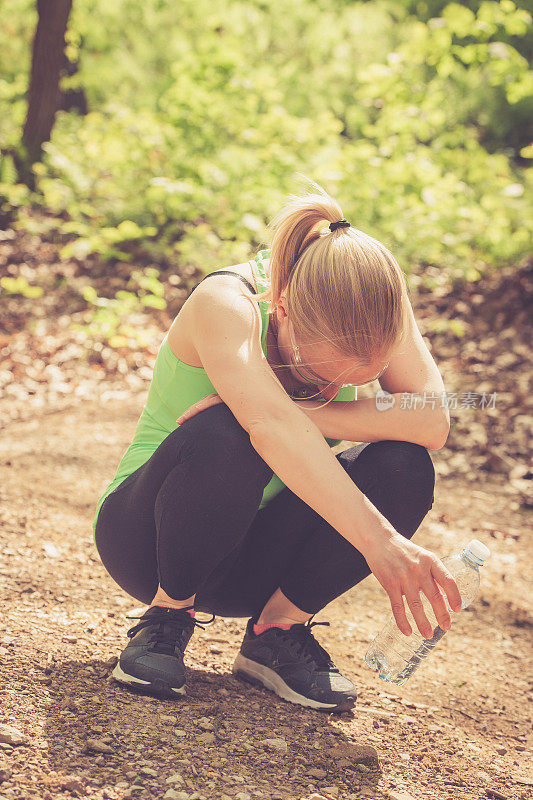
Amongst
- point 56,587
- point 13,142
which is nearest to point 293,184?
point 13,142

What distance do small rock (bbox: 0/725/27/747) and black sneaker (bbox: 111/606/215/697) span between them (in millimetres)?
301

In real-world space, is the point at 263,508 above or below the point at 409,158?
below

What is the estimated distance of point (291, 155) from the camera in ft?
20.6

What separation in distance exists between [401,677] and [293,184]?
4.48 m

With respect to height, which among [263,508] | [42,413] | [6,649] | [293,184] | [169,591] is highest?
[293,184]

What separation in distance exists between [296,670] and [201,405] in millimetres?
733

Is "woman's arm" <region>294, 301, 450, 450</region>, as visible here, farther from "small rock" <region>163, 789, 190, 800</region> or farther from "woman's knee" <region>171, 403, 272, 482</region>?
"small rock" <region>163, 789, 190, 800</region>

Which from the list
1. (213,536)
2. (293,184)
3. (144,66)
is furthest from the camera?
(144,66)

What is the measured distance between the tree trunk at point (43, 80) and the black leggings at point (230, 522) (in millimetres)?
5327

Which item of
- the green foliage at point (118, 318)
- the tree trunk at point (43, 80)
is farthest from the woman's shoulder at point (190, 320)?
the tree trunk at point (43, 80)

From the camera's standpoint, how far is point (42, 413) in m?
4.41

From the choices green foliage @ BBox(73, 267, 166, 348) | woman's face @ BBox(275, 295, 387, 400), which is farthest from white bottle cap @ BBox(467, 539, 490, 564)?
green foliage @ BBox(73, 267, 166, 348)

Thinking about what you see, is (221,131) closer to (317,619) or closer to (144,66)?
(144,66)

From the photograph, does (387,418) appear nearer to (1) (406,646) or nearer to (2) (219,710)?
(1) (406,646)
